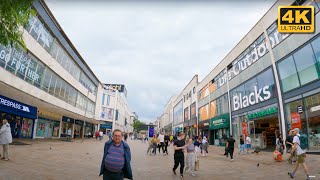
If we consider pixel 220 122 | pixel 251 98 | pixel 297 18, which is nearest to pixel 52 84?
pixel 220 122

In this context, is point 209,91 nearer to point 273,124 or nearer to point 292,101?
point 273,124

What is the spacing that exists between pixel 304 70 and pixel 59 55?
973 inches

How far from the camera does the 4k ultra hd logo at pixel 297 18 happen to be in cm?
612

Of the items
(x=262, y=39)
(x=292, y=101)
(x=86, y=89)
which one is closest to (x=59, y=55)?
(x=86, y=89)

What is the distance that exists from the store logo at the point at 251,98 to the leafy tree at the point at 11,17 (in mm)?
21274

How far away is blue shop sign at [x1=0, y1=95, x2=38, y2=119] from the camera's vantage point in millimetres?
20047

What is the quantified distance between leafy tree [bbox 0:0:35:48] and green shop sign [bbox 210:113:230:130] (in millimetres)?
28453

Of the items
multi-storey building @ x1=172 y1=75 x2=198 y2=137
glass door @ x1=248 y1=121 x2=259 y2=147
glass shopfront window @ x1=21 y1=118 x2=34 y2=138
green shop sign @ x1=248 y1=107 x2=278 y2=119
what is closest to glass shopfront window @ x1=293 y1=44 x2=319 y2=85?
green shop sign @ x1=248 y1=107 x2=278 y2=119

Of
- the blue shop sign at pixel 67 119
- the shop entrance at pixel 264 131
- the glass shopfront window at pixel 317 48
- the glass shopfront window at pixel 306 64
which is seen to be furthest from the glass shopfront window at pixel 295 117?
the blue shop sign at pixel 67 119

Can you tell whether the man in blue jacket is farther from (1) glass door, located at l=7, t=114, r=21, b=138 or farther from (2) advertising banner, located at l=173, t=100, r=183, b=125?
(2) advertising banner, located at l=173, t=100, r=183, b=125

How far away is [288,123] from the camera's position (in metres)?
19.8

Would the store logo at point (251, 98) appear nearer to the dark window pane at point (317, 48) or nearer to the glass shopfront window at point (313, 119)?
the glass shopfront window at point (313, 119)

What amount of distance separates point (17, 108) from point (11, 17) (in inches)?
752

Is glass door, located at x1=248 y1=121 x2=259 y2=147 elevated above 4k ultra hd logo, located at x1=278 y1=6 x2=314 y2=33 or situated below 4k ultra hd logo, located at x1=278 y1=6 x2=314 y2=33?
below
